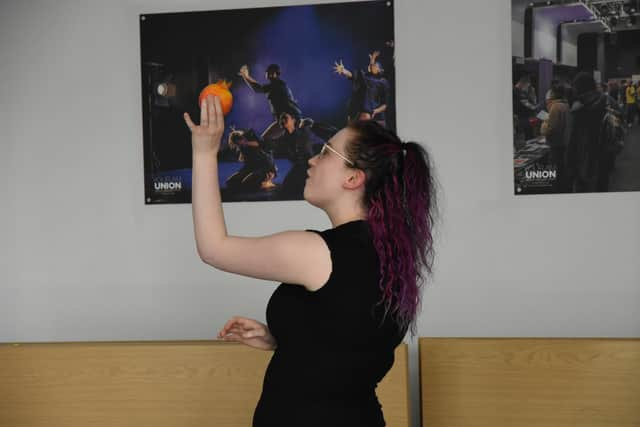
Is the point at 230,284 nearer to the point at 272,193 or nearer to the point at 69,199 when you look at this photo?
the point at 272,193

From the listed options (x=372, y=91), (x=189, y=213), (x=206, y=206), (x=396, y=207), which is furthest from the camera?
(x=189, y=213)

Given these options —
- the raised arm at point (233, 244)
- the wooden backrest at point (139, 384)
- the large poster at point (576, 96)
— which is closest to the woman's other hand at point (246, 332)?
the raised arm at point (233, 244)

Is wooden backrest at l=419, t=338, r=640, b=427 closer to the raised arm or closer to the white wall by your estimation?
the white wall

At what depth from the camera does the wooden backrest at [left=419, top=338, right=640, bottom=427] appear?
8.30 feet

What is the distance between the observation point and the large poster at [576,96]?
289 cm

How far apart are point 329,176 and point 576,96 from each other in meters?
1.85

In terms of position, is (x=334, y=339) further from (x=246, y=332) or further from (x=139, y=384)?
(x=139, y=384)

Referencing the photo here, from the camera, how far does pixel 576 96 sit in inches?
115

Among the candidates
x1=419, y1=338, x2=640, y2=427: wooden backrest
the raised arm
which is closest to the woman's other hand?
the raised arm

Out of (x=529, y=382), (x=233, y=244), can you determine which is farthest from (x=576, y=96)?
(x=233, y=244)

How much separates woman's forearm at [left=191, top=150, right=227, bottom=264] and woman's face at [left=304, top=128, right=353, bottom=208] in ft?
0.74

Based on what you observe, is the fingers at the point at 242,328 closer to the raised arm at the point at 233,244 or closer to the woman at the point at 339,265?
the woman at the point at 339,265

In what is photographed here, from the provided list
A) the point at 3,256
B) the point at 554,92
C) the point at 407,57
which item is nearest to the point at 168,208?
the point at 3,256

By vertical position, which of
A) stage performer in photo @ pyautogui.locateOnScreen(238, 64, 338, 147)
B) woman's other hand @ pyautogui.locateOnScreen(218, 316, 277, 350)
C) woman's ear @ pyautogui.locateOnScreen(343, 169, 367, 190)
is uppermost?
stage performer in photo @ pyautogui.locateOnScreen(238, 64, 338, 147)
